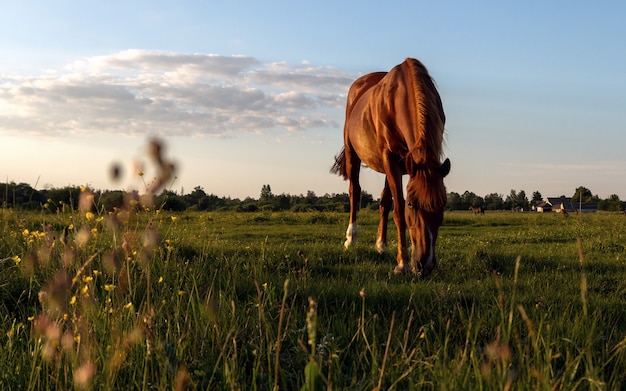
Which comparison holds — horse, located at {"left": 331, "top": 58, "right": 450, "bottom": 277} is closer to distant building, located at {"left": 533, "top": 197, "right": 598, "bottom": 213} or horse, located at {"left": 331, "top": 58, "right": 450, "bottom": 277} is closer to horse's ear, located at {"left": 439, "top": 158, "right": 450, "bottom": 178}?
horse's ear, located at {"left": 439, "top": 158, "right": 450, "bottom": 178}

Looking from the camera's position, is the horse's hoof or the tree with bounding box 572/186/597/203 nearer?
the horse's hoof

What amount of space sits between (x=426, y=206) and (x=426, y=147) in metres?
0.69

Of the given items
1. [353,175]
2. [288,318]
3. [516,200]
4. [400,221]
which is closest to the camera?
[288,318]

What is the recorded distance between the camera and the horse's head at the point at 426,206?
6.20 meters

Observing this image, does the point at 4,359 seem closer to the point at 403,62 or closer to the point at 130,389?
the point at 130,389

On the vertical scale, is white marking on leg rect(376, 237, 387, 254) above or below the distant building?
below

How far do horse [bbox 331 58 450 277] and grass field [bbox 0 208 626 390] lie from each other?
452 mm

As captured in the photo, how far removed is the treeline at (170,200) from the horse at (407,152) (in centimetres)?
238

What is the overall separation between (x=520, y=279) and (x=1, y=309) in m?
5.16

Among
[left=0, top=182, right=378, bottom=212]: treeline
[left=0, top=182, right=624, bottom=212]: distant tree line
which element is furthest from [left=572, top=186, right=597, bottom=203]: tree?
[left=0, top=182, right=378, bottom=212]: treeline

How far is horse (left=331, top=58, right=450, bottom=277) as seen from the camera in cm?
624

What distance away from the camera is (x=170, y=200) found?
7883mm

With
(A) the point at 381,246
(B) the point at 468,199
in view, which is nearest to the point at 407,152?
(A) the point at 381,246

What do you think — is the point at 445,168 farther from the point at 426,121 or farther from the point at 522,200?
the point at 522,200
